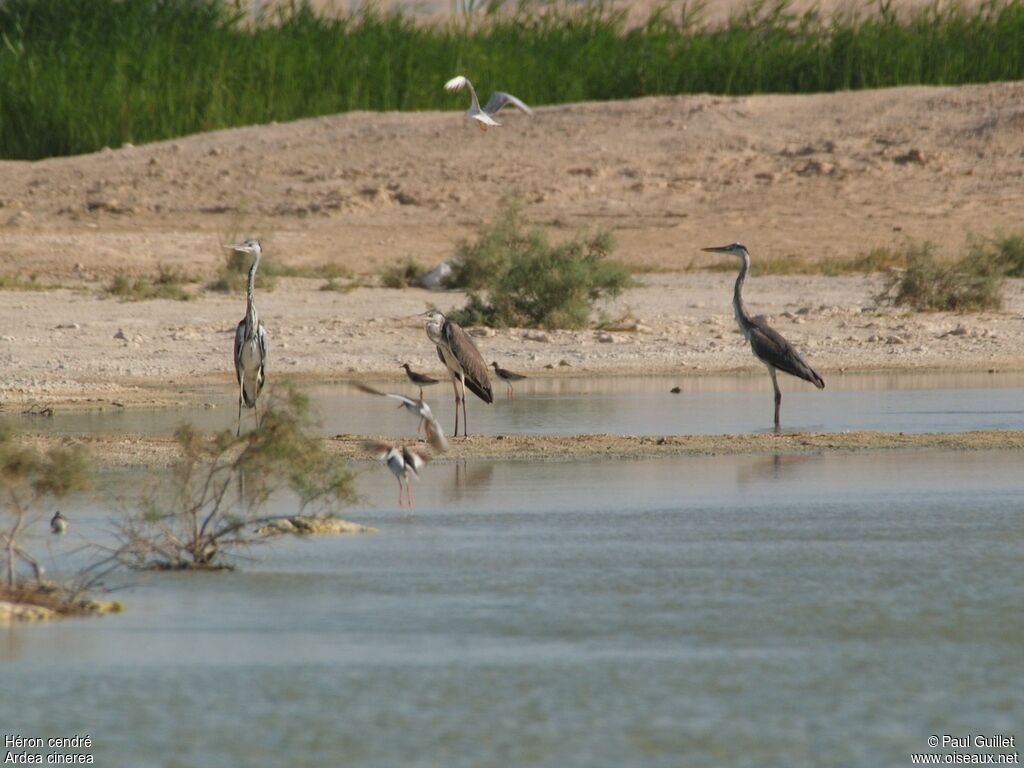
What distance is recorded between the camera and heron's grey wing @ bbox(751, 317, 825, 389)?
1449 cm

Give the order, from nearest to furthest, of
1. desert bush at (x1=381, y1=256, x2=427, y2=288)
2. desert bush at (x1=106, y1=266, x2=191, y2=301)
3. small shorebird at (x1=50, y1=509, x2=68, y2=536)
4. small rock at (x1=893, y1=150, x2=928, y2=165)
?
small shorebird at (x1=50, y1=509, x2=68, y2=536)
desert bush at (x1=106, y1=266, x2=191, y2=301)
desert bush at (x1=381, y1=256, x2=427, y2=288)
small rock at (x1=893, y1=150, x2=928, y2=165)

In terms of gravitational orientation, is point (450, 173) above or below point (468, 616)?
above

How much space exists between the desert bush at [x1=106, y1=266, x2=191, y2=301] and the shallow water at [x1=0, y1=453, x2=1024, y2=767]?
1210cm

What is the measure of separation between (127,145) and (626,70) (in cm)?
967

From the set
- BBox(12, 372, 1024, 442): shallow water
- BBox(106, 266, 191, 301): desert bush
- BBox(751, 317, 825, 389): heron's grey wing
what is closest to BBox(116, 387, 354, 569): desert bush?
BBox(12, 372, 1024, 442): shallow water

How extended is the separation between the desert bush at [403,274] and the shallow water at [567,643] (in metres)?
13.7

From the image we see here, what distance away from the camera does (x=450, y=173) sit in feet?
108

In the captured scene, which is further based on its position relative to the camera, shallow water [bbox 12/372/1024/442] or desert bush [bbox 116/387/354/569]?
shallow water [bbox 12/372/1024/442]

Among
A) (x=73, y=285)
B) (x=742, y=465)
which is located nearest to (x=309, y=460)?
(x=742, y=465)

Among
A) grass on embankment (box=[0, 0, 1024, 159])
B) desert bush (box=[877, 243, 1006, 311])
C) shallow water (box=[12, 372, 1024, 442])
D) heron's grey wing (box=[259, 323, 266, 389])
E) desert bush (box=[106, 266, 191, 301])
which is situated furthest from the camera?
grass on embankment (box=[0, 0, 1024, 159])

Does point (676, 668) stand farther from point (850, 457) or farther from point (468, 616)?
point (850, 457)

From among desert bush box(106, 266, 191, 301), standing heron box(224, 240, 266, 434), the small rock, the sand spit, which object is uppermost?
the small rock

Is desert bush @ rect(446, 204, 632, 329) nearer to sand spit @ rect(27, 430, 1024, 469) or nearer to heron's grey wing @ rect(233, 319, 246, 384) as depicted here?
heron's grey wing @ rect(233, 319, 246, 384)

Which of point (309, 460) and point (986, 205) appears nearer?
point (309, 460)
